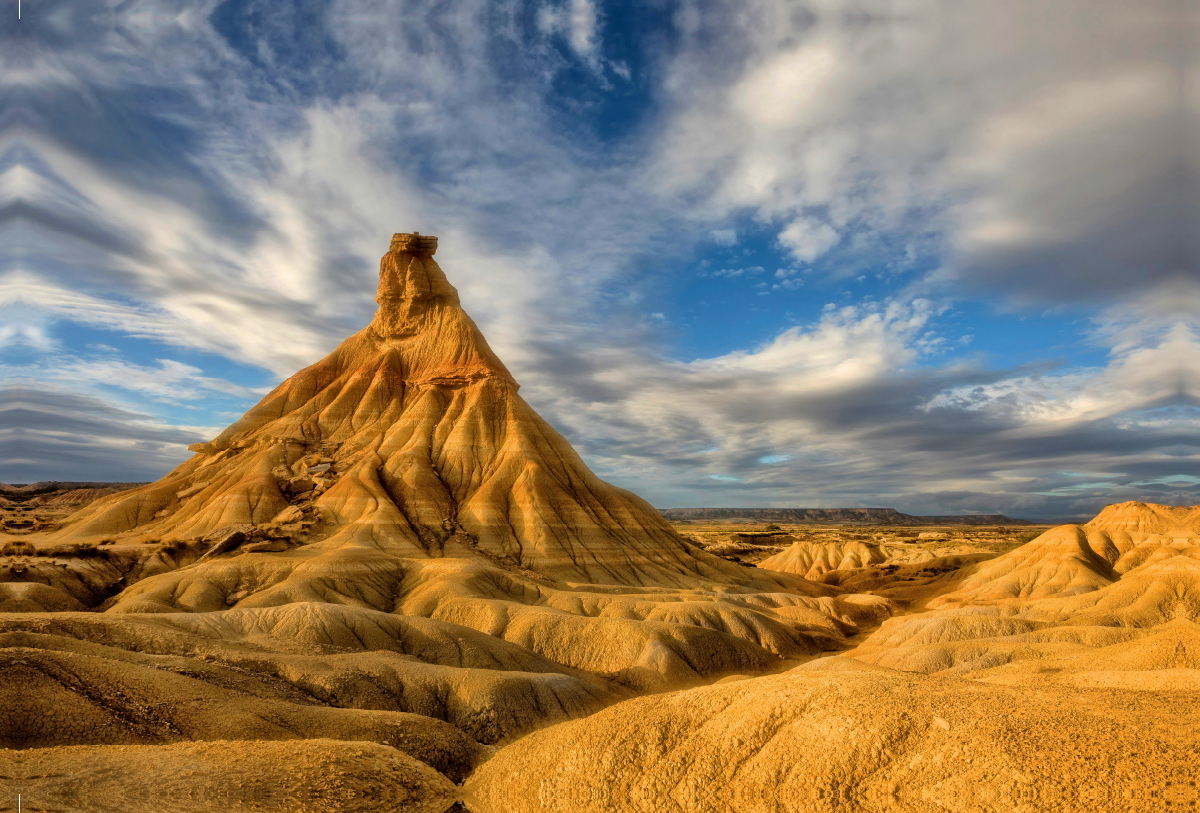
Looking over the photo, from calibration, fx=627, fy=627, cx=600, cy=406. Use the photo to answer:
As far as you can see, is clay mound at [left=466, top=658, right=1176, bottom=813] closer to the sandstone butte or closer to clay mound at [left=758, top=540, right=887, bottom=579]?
the sandstone butte

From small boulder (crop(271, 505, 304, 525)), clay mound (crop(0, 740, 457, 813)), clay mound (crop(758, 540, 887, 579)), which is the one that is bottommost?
clay mound (crop(758, 540, 887, 579))

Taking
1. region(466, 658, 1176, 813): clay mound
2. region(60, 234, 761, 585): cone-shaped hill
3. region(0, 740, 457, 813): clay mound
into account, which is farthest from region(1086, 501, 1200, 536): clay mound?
region(0, 740, 457, 813): clay mound

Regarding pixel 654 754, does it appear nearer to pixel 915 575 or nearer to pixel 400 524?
pixel 400 524

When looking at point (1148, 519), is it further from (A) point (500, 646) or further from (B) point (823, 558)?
(A) point (500, 646)

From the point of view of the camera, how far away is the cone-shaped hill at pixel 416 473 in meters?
59.5

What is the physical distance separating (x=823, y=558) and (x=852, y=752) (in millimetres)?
91555

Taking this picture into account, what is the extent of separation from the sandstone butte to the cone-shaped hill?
432mm

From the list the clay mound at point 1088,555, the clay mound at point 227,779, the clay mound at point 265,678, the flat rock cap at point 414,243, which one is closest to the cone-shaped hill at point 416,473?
the flat rock cap at point 414,243

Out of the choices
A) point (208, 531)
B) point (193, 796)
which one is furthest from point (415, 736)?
point (208, 531)

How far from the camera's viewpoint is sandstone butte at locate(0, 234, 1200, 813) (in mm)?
11555

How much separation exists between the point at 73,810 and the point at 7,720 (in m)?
6.36

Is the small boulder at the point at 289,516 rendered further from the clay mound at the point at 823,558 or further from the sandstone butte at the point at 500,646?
the clay mound at the point at 823,558

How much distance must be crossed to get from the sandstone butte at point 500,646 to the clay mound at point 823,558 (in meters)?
5.33

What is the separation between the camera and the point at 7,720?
46.0ft
